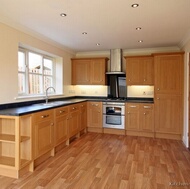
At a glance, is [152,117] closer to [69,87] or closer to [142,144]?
[142,144]

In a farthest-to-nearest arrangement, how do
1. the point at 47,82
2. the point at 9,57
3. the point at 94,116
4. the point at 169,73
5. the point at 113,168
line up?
1. the point at 94,116
2. the point at 47,82
3. the point at 169,73
4. the point at 9,57
5. the point at 113,168

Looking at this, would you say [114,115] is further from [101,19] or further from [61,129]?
[101,19]

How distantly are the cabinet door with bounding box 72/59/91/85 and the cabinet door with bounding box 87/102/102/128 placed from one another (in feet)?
2.62

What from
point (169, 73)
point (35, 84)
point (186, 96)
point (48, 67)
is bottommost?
point (186, 96)

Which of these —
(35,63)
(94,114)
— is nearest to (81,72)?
(94,114)

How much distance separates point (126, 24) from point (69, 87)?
9.26 feet

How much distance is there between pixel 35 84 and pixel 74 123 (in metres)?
1.31

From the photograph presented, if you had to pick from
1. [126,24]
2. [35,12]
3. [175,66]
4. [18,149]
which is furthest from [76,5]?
[175,66]

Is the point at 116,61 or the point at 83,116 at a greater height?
the point at 116,61

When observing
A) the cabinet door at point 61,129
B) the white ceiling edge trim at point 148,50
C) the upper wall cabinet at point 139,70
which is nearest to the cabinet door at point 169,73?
the upper wall cabinet at point 139,70

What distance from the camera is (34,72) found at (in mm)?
4012

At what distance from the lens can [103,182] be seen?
2.29m

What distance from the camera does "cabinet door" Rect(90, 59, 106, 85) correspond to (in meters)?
5.04

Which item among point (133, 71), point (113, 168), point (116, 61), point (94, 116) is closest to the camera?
point (113, 168)
